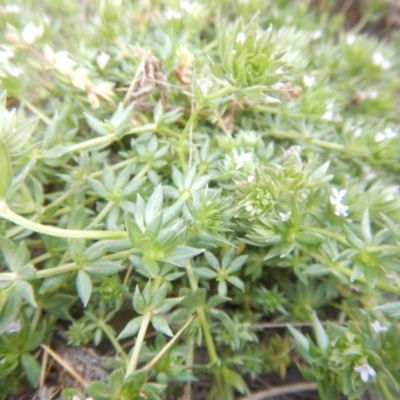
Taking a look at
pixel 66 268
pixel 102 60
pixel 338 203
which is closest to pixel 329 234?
pixel 338 203

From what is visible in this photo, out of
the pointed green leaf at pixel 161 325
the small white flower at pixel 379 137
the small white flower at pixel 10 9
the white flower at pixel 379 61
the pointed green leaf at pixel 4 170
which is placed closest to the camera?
the pointed green leaf at pixel 4 170

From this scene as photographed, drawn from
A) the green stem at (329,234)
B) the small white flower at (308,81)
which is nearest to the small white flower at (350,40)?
the small white flower at (308,81)

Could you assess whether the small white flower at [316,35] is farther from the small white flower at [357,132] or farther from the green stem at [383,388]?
the green stem at [383,388]

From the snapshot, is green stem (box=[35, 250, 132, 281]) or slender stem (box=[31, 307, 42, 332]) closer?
green stem (box=[35, 250, 132, 281])

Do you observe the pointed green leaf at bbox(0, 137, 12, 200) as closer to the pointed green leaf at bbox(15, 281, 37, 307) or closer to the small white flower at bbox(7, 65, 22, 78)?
the pointed green leaf at bbox(15, 281, 37, 307)

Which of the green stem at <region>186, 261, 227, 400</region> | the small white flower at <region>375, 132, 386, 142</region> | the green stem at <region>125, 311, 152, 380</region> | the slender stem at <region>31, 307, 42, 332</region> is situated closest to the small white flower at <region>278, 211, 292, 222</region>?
the green stem at <region>186, 261, 227, 400</region>

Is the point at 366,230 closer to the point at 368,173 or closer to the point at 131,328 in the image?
the point at 368,173

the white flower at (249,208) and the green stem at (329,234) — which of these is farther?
the green stem at (329,234)
